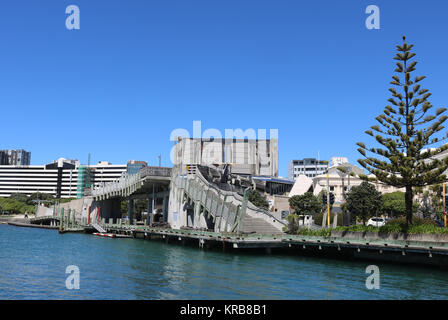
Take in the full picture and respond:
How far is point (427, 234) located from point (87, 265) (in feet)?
96.6

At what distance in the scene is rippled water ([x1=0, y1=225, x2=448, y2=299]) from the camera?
23.2 meters

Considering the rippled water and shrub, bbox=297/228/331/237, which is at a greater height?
shrub, bbox=297/228/331/237

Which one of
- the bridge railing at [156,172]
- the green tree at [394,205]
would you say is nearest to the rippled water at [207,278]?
the bridge railing at [156,172]

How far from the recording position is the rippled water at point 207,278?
76.2ft

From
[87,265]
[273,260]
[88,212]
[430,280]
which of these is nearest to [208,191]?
[273,260]

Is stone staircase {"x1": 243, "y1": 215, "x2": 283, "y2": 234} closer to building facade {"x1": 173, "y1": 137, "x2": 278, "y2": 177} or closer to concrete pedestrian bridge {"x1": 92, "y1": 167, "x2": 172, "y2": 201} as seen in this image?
concrete pedestrian bridge {"x1": 92, "y1": 167, "x2": 172, "y2": 201}

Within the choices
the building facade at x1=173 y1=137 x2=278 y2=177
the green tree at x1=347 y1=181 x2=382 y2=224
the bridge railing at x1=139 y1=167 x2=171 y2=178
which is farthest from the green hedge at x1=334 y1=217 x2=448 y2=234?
the building facade at x1=173 y1=137 x2=278 y2=177

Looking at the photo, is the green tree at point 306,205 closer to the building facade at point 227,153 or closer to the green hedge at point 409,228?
the green hedge at point 409,228

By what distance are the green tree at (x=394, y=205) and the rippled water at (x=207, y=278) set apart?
4879 centimetres

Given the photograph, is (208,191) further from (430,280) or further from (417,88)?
(430,280)

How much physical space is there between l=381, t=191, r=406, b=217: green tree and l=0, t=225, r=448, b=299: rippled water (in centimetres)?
4879

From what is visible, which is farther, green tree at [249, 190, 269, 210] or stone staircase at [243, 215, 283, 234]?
green tree at [249, 190, 269, 210]

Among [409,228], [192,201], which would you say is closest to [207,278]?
[409,228]

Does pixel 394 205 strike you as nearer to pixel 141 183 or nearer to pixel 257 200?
pixel 257 200
